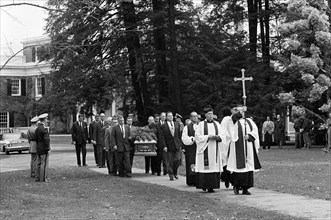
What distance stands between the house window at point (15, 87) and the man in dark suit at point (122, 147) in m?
55.1

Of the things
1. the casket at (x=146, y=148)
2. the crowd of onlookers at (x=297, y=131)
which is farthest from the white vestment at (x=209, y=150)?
the crowd of onlookers at (x=297, y=131)

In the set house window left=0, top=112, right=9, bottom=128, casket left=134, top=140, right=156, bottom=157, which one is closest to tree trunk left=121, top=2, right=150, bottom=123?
casket left=134, top=140, right=156, bottom=157

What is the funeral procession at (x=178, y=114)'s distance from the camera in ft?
49.9

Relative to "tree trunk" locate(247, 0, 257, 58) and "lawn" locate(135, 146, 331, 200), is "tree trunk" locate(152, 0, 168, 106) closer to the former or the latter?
"tree trunk" locate(247, 0, 257, 58)

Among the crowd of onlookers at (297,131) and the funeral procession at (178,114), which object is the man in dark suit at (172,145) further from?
the crowd of onlookers at (297,131)

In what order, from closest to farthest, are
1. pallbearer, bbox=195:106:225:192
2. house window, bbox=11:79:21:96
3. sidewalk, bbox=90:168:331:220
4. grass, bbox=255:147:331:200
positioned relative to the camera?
sidewalk, bbox=90:168:331:220 → grass, bbox=255:147:331:200 → pallbearer, bbox=195:106:225:192 → house window, bbox=11:79:21:96

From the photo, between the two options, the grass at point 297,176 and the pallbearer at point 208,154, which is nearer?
the grass at point 297,176

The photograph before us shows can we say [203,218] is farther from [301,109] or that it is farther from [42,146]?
[301,109]

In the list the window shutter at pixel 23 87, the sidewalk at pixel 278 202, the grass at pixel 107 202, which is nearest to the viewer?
the sidewalk at pixel 278 202

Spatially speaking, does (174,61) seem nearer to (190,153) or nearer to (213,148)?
(190,153)

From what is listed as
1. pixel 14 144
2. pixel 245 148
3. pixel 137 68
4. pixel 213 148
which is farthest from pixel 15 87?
pixel 245 148

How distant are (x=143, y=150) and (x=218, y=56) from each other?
20.1 metres

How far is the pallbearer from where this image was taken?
54.7 feet

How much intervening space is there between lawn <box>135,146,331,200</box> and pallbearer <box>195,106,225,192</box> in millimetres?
1492
